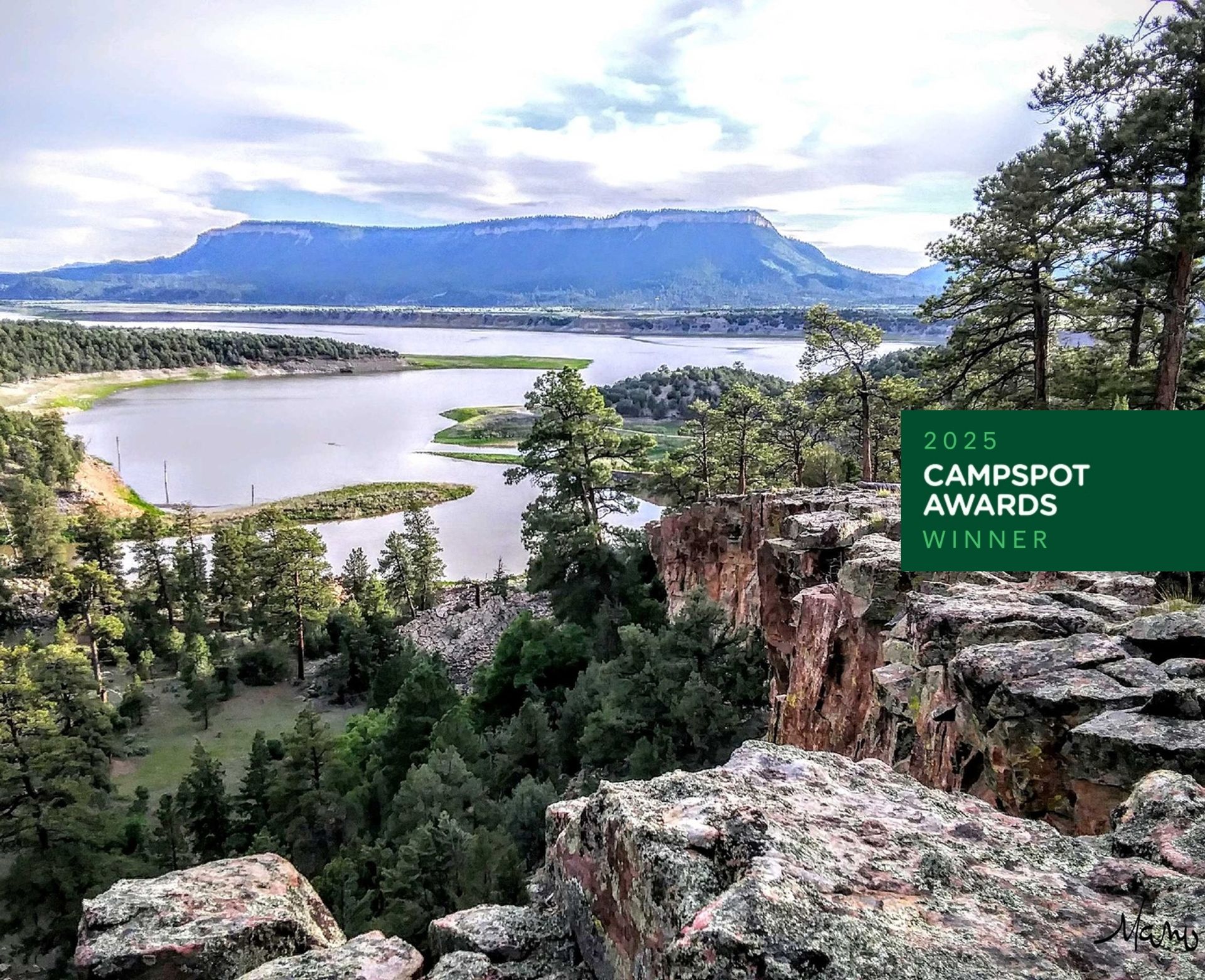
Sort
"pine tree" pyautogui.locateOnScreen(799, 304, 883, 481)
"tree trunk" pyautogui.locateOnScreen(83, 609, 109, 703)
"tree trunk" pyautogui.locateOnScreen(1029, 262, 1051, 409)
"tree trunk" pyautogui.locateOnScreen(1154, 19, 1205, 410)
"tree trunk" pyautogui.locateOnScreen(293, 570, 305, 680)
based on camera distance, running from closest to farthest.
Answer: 1. "tree trunk" pyautogui.locateOnScreen(1154, 19, 1205, 410)
2. "tree trunk" pyautogui.locateOnScreen(1029, 262, 1051, 409)
3. "pine tree" pyautogui.locateOnScreen(799, 304, 883, 481)
4. "tree trunk" pyautogui.locateOnScreen(83, 609, 109, 703)
5. "tree trunk" pyautogui.locateOnScreen(293, 570, 305, 680)

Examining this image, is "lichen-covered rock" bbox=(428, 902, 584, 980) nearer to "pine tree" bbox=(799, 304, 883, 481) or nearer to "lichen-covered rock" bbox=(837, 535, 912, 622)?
"lichen-covered rock" bbox=(837, 535, 912, 622)

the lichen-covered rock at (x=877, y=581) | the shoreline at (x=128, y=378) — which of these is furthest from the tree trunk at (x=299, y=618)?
the shoreline at (x=128, y=378)

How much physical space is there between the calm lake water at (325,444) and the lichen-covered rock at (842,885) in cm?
2903

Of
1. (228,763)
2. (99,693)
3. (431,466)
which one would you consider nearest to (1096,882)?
(228,763)

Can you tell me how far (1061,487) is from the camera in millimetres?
9430

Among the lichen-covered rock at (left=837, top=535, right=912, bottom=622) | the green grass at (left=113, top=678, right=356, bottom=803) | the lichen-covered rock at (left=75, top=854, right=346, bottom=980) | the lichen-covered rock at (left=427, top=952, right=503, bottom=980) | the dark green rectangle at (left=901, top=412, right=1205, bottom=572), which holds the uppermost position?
the dark green rectangle at (left=901, top=412, right=1205, bottom=572)

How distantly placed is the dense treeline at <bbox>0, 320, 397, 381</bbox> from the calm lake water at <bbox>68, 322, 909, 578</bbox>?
31.0 ft

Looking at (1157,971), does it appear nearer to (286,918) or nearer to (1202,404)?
(286,918)

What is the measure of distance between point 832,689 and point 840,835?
8217mm

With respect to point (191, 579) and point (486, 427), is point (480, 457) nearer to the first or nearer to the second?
point (486, 427)

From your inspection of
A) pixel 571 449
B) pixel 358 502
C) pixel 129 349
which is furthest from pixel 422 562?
pixel 129 349

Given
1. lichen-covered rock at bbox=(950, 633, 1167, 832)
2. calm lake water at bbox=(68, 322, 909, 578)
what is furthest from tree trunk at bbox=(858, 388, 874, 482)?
lichen-covered rock at bbox=(950, 633, 1167, 832)

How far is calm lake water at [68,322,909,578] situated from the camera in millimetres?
65062

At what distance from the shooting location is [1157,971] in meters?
3.85
